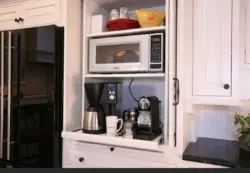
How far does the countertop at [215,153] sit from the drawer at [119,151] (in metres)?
0.18

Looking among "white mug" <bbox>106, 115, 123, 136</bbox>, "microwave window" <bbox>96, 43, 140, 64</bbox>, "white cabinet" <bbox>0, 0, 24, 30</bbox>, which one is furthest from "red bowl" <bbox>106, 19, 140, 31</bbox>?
"white cabinet" <bbox>0, 0, 24, 30</bbox>

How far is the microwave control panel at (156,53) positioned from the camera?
1306 millimetres

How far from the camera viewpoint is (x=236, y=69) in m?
1.26

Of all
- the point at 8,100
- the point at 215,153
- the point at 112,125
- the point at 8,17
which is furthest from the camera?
the point at 8,17

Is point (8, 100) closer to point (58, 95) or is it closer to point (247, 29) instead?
point (58, 95)

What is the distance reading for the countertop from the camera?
1142 mm

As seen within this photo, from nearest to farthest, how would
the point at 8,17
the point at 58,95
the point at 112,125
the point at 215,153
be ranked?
1. the point at 215,153
2. the point at 112,125
3. the point at 58,95
4. the point at 8,17

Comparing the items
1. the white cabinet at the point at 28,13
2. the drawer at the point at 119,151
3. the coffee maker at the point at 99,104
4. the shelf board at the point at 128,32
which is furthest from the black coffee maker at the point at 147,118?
the white cabinet at the point at 28,13

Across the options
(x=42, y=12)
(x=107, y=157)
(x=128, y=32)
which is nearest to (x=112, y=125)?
(x=107, y=157)

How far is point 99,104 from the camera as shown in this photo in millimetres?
1507

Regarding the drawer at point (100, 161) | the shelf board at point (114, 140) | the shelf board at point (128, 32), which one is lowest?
the drawer at point (100, 161)

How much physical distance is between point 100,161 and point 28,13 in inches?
51.4

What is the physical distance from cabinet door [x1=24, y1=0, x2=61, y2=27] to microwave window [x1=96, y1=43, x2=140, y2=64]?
0.43 meters

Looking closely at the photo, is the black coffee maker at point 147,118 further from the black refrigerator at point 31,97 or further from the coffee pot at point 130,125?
the black refrigerator at point 31,97
